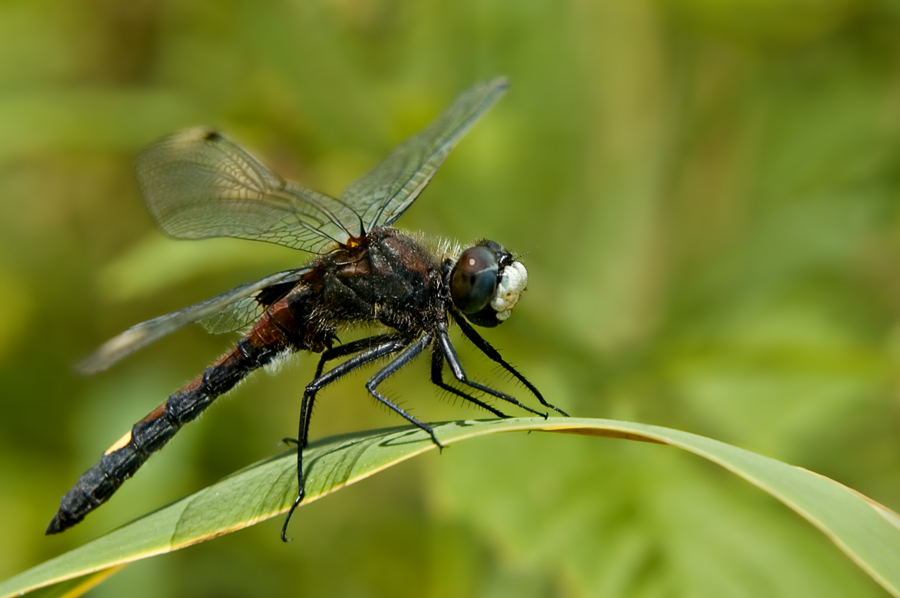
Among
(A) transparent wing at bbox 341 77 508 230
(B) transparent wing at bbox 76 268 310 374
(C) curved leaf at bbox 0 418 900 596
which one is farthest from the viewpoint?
(A) transparent wing at bbox 341 77 508 230

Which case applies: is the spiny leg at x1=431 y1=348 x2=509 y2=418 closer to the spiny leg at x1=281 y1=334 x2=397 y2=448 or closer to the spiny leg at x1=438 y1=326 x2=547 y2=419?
the spiny leg at x1=438 y1=326 x2=547 y2=419

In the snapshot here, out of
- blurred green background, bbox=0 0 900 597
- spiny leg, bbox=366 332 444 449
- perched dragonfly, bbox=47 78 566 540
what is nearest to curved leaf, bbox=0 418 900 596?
spiny leg, bbox=366 332 444 449

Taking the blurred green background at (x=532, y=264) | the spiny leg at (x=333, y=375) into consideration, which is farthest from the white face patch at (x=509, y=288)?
the blurred green background at (x=532, y=264)

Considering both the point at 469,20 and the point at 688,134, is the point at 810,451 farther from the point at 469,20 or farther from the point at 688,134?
the point at 469,20

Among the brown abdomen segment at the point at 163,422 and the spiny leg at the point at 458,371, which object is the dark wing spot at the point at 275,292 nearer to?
the brown abdomen segment at the point at 163,422

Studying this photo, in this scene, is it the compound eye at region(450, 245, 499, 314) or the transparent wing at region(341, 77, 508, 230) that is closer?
the compound eye at region(450, 245, 499, 314)

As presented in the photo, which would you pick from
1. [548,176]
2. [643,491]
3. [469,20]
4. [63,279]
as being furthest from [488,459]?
[63,279]

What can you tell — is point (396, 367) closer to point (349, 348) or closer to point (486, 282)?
point (349, 348)
